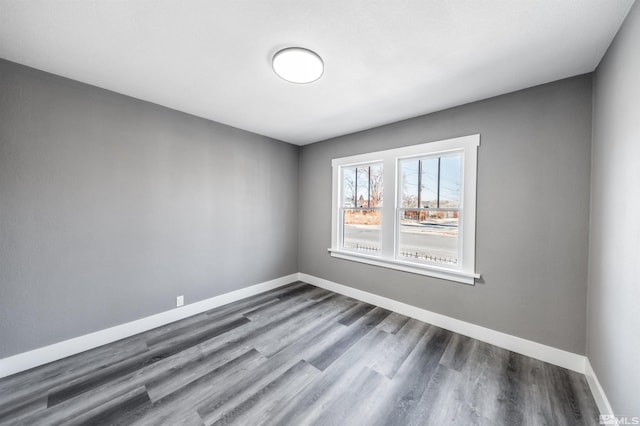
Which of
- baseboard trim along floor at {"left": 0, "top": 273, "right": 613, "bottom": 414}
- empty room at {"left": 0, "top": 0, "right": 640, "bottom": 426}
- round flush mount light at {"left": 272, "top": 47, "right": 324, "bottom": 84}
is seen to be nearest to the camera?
empty room at {"left": 0, "top": 0, "right": 640, "bottom": 426}

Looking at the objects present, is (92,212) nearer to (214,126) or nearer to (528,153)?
(214,126)

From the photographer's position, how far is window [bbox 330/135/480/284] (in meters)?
2.69

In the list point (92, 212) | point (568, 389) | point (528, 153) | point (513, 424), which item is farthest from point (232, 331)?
point (528, 153)

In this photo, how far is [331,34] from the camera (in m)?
1.64

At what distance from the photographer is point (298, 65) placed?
191 centimetres

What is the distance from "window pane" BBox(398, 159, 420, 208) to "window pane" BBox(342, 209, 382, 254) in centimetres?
46

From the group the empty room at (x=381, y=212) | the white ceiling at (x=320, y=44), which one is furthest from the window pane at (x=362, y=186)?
the white ceiling at (x=320, y=44)

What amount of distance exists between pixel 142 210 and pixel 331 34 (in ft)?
8.74

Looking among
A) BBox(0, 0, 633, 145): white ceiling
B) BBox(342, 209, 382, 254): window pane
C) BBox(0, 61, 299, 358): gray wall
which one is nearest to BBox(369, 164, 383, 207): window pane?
BBox(342, 209, 382, 254): window pane

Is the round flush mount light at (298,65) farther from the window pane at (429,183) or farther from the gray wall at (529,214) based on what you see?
the window pane at (429,183)

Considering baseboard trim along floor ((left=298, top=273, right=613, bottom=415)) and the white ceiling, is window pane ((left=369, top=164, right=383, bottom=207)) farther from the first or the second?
baseboard trim along floor ((left=298, top=273, right=613, bottom=415))

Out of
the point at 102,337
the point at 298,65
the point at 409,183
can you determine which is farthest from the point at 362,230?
the point at 102,337

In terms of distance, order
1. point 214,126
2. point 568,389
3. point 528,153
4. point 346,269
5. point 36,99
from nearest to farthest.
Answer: point 568,389
point 36,99
point 528,153
point 214,126
point 346,269

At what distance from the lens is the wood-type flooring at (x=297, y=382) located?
1616 millimetres
